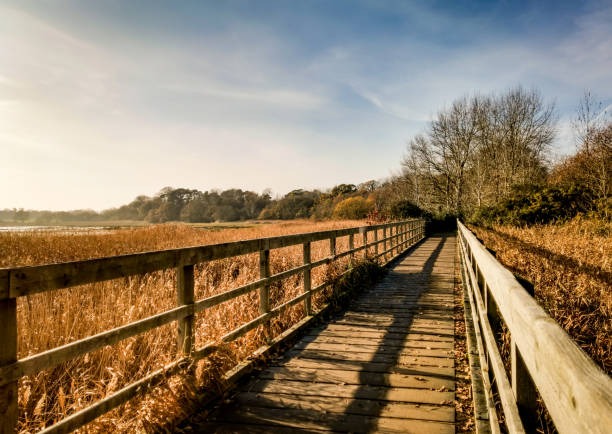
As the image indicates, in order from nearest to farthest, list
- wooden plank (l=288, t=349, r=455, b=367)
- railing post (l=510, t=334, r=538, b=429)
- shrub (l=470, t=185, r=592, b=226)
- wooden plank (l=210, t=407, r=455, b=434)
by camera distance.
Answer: railing post (l=510, t=334, r=538, b=429) < wooden plank (l=210, t=407, r=455, b=434) < wooden plank (l=288, t=349, r=455, b=367) < shrub (l=470, t=185, r=592, b=226)

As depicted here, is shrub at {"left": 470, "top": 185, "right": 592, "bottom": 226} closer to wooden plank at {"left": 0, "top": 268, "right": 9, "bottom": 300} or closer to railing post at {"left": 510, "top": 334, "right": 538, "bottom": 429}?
railing post at {"left": 510, "top": 334, "right": 538, "bottom": 429}

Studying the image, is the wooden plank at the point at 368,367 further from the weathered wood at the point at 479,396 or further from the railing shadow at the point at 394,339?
the weathered wood at the point at 479,396

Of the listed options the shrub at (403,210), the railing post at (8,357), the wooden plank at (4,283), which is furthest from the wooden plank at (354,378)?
the shrub at (403,210)

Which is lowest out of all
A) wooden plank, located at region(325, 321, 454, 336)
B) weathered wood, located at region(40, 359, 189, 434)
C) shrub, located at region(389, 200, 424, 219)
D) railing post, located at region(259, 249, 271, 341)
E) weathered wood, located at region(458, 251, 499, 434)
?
wooden plank, located at region(325, 321, 454, 336)

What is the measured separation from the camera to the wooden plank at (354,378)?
142 inches

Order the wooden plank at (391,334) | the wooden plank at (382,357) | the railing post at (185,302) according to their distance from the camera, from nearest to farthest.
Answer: the railing post at (185,302) < the wooden plank at (382,357) < the wooden plank at (391,334)

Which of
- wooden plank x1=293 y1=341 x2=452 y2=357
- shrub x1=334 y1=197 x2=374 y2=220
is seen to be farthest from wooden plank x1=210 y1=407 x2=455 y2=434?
shrub x1=334 y1=197 x2=374 y2=220

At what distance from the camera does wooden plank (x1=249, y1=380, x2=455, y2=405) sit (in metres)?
3.33

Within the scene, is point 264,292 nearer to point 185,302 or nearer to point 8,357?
point 185,302

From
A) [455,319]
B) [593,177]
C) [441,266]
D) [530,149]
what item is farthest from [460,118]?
[455,319]

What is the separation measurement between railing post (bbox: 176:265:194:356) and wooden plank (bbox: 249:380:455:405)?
2.59 feet

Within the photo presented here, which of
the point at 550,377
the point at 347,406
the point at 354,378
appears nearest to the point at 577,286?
the point at 354,378

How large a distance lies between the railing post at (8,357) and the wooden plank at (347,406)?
170cm

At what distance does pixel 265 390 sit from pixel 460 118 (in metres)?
35.7
